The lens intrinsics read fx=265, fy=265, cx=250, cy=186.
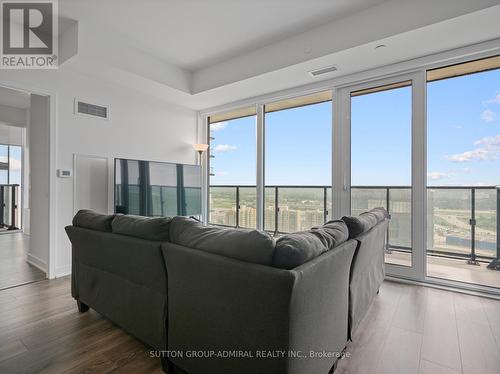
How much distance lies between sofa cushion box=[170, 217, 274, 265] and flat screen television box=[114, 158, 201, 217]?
8.01 feet

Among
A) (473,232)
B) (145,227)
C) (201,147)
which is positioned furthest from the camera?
(201,147)

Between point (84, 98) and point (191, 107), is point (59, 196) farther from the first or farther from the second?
point (191, 107)

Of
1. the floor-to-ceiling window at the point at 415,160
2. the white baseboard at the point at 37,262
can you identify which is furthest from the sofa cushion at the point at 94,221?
the floor-to-ceiling window at the point at 415,160

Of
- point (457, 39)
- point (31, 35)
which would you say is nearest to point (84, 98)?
point (31, 35)

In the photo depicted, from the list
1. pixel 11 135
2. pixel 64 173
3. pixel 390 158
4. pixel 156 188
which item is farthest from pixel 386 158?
pixel 11 135

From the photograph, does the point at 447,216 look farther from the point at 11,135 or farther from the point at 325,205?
the point at 11,135

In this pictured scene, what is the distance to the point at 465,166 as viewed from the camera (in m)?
3.19

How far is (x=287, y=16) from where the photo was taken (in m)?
2.84

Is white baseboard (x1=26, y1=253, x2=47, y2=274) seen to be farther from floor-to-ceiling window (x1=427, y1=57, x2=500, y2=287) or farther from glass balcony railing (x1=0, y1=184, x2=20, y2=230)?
floor-to-ceiling window (x1=427, y1=57, x2=500, y2=287)

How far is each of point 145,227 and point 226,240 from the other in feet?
2.03

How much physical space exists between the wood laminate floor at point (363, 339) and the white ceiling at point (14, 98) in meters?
3.53

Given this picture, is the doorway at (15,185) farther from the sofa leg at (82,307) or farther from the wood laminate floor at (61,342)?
the sofa leg at (82,307)

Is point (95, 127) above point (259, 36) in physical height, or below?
below

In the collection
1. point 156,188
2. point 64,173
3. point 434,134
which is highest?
point 434,134
